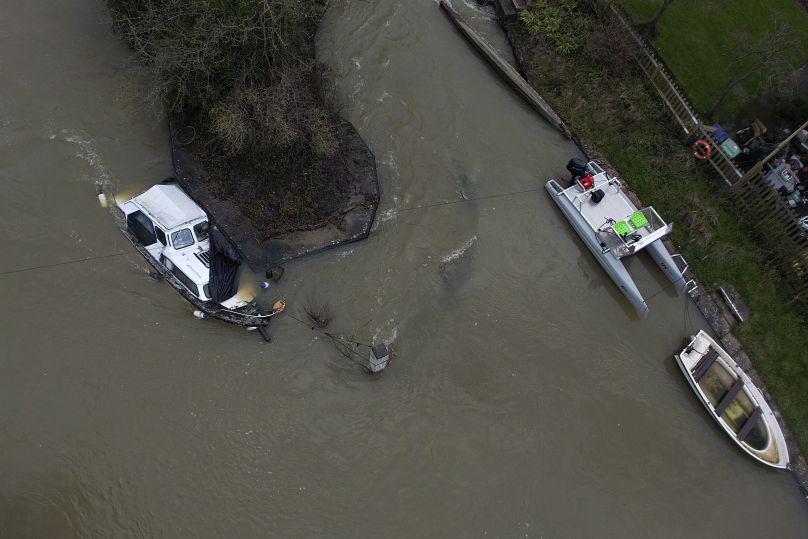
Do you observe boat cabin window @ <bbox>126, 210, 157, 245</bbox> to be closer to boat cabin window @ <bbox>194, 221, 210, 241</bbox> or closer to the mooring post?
boat cabin window @ <bbox>194, 221, 210, 241</bbox>

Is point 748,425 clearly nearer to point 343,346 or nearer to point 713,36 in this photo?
point 343,346

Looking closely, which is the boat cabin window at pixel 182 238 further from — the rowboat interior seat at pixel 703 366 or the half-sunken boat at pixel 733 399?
the rowboat interior seat at pixel 703 366

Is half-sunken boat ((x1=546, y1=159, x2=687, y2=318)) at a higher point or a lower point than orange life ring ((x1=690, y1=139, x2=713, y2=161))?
lower

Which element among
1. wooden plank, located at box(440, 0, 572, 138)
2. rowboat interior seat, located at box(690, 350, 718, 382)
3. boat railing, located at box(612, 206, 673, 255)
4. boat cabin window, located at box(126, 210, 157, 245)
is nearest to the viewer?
boat cabin window, located at box(126, 210, 157, 245)

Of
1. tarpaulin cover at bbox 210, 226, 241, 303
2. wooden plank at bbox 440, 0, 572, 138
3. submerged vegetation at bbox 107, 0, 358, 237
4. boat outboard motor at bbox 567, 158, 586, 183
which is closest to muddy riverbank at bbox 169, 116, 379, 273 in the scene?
submerged vegetation at bbox 107, 0, 358, 237

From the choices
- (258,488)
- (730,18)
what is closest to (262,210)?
(258,488)

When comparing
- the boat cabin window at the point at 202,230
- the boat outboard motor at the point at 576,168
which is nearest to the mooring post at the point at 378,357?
the boat cabin window at the point at 202,230
